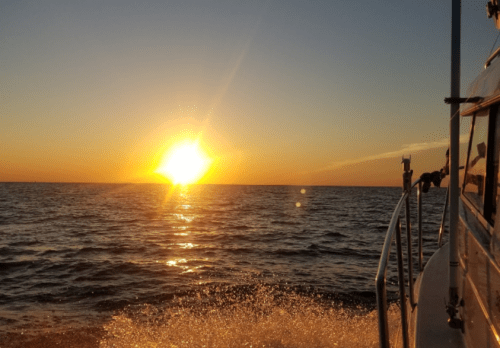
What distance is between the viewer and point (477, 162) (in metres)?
3.59

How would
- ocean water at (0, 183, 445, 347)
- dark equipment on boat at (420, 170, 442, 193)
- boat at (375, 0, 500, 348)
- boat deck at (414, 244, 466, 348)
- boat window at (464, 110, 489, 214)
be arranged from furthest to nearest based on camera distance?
ocean water at (0, 183, 445, 347) < dark equipment on boat at (420, 170, 442, 193) < boat window at (464, 110, 489, 214) < boat deck at (414, 244, 466, 348) < boat at (375, 0, 500, 348)

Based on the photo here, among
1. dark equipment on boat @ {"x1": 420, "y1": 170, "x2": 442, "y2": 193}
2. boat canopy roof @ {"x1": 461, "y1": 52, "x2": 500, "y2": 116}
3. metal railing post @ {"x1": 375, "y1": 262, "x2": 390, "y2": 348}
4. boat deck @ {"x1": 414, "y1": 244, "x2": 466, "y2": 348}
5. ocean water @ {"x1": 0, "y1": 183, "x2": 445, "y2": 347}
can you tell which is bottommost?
ocean water @ {"x1": 0, "y1": 183, "x2": 445, "y2": 347}

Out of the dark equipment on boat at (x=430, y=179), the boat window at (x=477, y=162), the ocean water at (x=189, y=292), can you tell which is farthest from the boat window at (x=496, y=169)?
the ocean water at (x=189, y=292)

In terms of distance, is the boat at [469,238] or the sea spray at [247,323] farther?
the sea spray at [247,323]

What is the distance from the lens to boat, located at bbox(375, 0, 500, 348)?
2455mm

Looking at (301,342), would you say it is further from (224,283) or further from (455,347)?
(224,283)

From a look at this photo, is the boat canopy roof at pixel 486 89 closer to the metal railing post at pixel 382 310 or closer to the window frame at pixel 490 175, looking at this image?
the window frame at pixel 490 175

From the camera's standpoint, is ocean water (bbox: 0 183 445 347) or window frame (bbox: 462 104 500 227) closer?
window frame (bbox: 462 104 500 227)

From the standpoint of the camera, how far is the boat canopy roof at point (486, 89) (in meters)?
2.89

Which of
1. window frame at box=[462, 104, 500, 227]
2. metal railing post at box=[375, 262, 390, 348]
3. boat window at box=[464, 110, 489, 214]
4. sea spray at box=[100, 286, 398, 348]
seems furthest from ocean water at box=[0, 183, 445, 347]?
metal railing post at box=[375, 262, 390, 348]

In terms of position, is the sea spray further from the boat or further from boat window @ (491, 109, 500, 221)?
boat window @ (491, 109, 500, 221)

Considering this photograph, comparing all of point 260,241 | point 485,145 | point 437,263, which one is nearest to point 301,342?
point 437,263

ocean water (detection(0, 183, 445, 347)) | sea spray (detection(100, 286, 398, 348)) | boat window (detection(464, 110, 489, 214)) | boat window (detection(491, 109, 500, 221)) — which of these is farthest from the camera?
ocean water (detection(0, 183, 445, 347))

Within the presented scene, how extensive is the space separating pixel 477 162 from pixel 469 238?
765 mm
